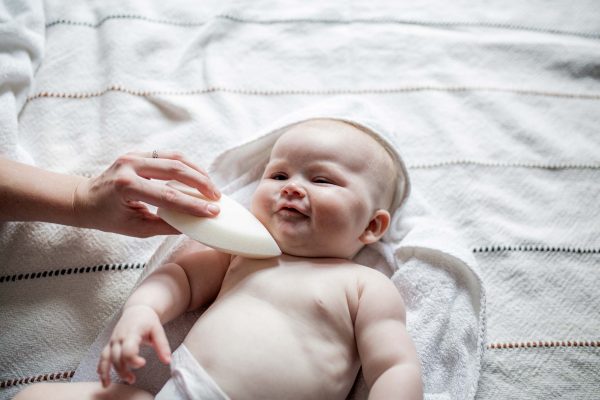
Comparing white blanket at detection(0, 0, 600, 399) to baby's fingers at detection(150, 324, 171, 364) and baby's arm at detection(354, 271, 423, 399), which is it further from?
baby's fingers at detection(150, 324, 171, 364)

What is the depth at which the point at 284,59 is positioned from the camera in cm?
145

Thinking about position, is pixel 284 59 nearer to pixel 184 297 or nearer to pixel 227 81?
pixel 227 81

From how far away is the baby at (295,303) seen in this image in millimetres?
862

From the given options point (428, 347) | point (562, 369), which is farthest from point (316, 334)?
point (562, 369)

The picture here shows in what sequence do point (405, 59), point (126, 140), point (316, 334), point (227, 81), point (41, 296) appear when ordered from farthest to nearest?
point (405, 59) < point (227, 81) < point (126, 140) < point (41, 296) < point (316, 334)

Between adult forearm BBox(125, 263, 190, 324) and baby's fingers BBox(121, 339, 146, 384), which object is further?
adult forearm BBox(125, 263, 190, 324)

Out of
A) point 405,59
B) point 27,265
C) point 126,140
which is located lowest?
point 27,265

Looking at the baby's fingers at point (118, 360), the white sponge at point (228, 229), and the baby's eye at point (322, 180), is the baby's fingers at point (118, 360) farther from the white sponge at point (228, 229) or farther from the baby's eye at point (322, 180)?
the baby's eye at point (322, 180)

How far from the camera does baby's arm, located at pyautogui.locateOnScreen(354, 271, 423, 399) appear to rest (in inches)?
34.1

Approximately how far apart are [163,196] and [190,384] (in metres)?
0.32

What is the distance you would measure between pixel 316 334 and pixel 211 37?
2.99ft

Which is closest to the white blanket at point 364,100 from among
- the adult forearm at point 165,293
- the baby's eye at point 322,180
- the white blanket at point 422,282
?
the white blanket at point 422,282

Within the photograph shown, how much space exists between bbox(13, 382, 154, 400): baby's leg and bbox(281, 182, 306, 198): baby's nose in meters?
0.44

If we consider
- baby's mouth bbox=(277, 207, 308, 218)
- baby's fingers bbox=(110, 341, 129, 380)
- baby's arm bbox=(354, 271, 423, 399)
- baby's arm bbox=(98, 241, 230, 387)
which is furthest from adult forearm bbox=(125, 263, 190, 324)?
baby's arm bbox=(354, 271, 423, 399)
